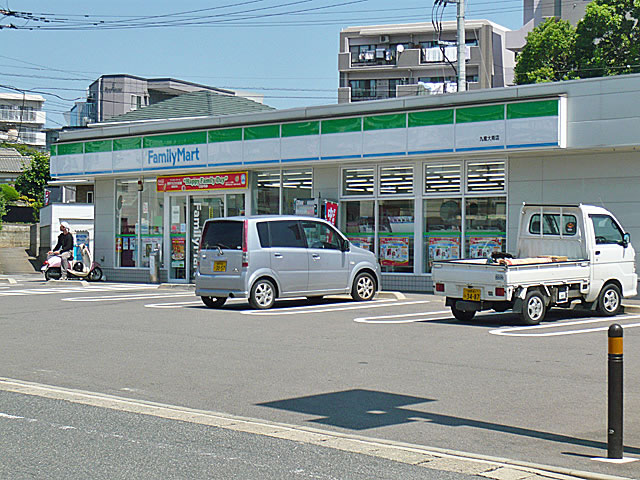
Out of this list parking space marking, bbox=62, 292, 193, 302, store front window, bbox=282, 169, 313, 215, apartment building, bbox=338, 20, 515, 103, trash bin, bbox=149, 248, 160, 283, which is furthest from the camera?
apartment building, bbox=338, 20, 515, 103

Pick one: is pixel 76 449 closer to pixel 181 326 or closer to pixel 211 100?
pixel 181 326

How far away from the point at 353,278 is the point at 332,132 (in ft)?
17.5

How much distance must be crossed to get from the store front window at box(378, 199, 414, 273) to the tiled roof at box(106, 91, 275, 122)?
15.7m

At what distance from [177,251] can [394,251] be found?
7476mm

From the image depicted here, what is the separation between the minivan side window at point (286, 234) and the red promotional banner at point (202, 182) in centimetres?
740

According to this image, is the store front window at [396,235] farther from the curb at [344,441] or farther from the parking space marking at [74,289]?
the curb at [344,441]

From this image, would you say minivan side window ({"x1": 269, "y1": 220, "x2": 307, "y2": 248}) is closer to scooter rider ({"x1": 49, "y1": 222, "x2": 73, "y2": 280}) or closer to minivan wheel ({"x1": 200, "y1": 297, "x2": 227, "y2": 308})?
minivan wheel ({"x1": 200, "y1": 297, "x2": 227, "y2": 308})

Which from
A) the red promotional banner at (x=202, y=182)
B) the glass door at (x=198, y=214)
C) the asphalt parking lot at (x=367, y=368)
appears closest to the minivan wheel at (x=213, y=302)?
the asphalt parking lot at (x=367, y=368)

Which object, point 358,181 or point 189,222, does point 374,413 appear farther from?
point 189,222

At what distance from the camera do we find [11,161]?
245ft

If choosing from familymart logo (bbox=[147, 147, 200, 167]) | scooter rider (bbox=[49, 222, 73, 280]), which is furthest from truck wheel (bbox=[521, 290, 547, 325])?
scooter rider (bbox=[49, 222, 73, 280])

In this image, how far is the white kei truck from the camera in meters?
14.2

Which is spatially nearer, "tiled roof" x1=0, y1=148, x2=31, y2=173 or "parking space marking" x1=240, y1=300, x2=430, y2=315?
"parking space marking" x1=240, y1=300, x2=430, y2=315

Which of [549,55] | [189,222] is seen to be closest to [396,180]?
[189,222]
